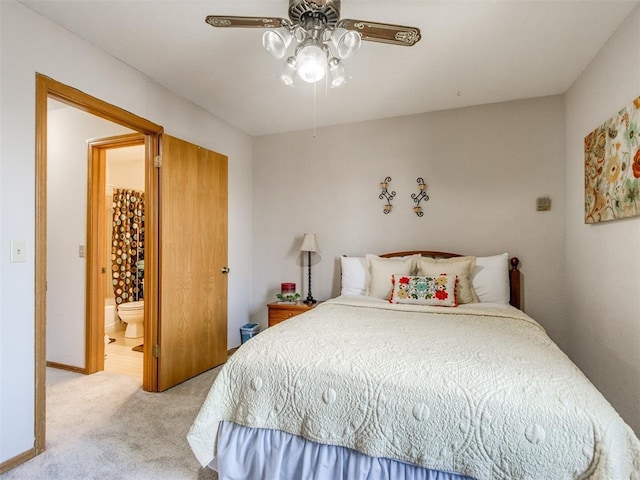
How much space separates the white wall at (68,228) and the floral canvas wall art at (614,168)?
3.68m

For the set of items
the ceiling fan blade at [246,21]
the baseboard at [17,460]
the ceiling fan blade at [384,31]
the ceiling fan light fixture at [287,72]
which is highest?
the ceiling fan blade at [246,21]

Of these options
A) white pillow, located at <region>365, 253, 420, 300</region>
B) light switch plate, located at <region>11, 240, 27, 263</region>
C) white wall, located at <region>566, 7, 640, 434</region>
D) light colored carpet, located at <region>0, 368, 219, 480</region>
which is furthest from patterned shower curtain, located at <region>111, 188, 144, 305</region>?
white wall, located at <region>566, 7, 640, 434</region>

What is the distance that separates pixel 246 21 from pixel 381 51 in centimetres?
108

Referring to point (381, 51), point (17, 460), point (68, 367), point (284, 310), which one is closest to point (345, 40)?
point (381, 51)

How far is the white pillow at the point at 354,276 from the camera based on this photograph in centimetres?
314

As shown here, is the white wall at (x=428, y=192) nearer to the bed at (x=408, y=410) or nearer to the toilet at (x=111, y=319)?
the bed at (x=408, y=410)

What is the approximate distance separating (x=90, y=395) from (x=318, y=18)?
308cm

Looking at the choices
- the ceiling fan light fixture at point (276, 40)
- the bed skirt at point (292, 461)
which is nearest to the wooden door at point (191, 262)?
the bed skirt at point (292, 461)

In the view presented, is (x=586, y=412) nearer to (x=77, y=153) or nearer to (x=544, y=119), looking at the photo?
(x=544, y=119)

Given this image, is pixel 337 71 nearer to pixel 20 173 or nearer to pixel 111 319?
pixel 20 173

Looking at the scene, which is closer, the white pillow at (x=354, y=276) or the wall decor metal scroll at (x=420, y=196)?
the white pillow at (x=354, y=276)

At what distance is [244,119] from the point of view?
3473 mm

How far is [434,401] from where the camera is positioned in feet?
4.09

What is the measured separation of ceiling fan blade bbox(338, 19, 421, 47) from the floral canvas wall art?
132cm
